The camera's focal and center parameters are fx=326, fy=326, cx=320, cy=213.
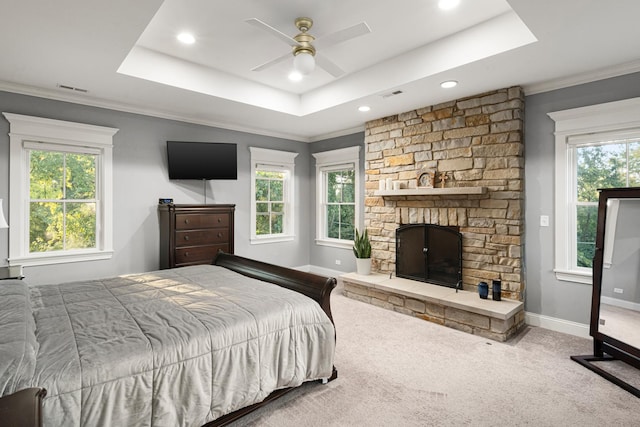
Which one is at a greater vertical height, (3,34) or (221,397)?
(3,34)

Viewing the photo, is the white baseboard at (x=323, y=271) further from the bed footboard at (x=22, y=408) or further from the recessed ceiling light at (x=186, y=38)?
the bed footboard at (x=22, y=408)

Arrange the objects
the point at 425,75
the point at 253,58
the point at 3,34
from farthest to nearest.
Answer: the point at 253,58 < the point at 425,75 < the point at 3,34

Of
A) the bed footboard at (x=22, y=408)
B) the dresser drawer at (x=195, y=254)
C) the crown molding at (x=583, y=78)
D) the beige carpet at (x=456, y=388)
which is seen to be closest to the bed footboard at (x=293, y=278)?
the beige carpet at (x=456, y=388)

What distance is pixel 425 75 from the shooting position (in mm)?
3158

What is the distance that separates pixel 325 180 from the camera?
19.4 ft

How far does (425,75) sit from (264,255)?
3.68m

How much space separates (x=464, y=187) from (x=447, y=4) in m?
1.92

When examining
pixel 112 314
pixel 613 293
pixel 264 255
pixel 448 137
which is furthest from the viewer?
pixel 264 255

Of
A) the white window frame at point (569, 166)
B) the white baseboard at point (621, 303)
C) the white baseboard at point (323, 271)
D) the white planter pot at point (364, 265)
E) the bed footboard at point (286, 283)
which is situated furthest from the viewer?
the white baseboard at point (323, 271)

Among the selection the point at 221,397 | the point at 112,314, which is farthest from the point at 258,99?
the point at 221,397

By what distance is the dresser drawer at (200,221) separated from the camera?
4.08 metres

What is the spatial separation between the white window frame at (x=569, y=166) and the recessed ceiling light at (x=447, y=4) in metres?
1.65

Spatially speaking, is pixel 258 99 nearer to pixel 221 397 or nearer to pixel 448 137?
pixel 448 137

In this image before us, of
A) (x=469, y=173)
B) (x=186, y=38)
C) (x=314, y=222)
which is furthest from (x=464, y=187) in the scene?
(x=186, y=38)
